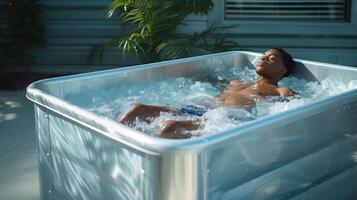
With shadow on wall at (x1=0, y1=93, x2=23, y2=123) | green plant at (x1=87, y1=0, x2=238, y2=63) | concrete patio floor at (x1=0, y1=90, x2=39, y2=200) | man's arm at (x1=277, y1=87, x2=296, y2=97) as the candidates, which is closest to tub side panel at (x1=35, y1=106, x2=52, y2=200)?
concrete patio floor at (x1=0, y1=90, x2=39, y2=200)

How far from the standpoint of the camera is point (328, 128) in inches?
87.9

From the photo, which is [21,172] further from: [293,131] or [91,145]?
[293,131]

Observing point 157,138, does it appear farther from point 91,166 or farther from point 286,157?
point 286,157

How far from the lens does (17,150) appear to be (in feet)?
11.7

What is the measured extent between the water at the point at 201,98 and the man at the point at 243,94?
5 cm

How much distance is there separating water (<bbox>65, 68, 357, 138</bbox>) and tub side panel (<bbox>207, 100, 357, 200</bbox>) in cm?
29

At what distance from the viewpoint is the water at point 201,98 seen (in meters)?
2.55

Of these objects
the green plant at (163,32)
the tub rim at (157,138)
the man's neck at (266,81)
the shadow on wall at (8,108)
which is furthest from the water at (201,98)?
the shadow on wall at (8,108)

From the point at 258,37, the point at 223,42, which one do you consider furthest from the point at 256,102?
Result: the point at 258,37

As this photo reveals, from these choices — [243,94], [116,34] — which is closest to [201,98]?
[243,94]

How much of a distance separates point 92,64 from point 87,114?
164 inches

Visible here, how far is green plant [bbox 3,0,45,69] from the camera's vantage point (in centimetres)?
551

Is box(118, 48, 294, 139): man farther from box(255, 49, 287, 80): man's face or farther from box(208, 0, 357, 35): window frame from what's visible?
box(208, 0, 357, 35): window frame

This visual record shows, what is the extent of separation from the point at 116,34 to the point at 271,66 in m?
3.01
